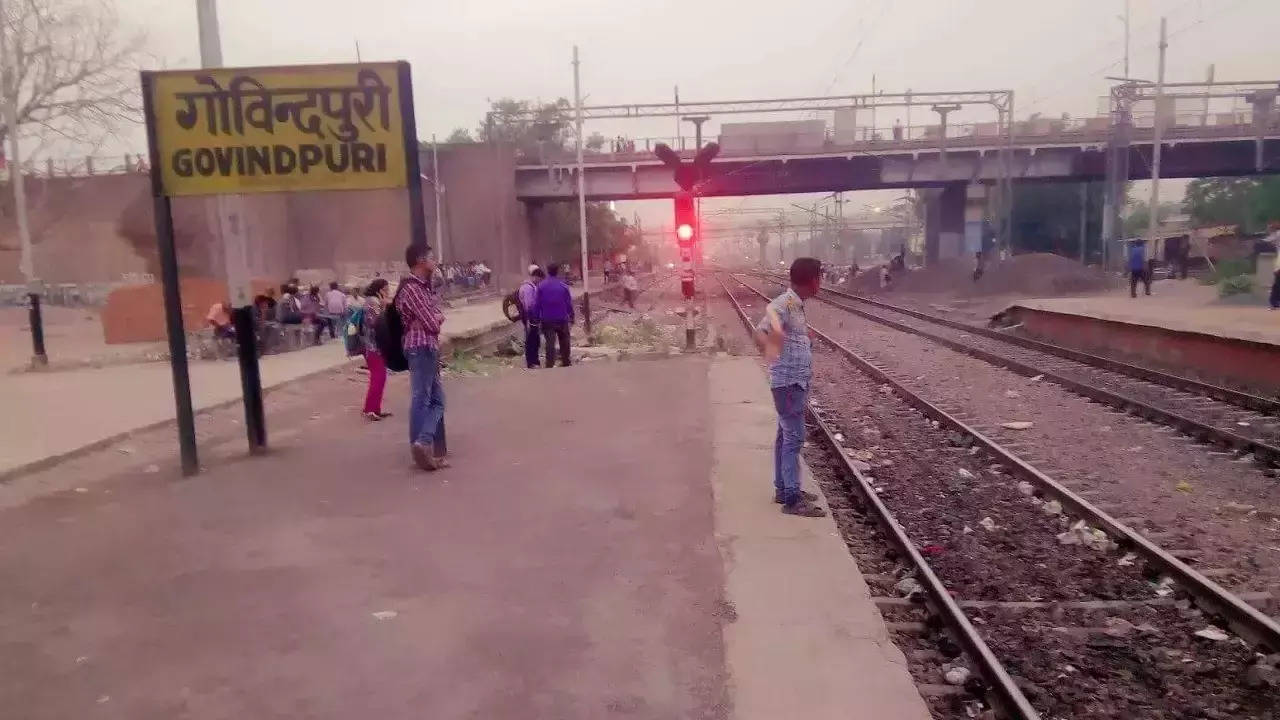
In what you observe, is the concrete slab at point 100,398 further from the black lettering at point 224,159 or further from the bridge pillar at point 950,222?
the bridge pillar at point 950,222

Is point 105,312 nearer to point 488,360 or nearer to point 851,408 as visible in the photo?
point 488,360

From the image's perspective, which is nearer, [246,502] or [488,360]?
[246,502]

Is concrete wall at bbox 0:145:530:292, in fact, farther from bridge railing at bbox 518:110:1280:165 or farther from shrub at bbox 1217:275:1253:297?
shrub at bbox 1217:275:1253:297

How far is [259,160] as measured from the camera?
721 centimetres

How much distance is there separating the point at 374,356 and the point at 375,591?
5.47m

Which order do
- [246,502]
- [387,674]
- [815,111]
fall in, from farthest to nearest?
[815,111]
[246,502]
[387,674]

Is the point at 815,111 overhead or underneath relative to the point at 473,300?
overhead

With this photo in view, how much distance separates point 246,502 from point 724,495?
3467mm

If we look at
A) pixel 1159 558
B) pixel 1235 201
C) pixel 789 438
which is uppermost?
pixel 1235 201

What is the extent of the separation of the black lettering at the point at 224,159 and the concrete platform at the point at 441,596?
2.47 metres

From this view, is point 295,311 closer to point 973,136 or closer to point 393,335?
point 393,335

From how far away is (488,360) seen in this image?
1708 centimetres

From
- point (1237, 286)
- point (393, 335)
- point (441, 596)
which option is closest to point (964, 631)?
point (441, 596)

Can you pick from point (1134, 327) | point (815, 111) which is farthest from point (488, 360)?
point (815, 111)
